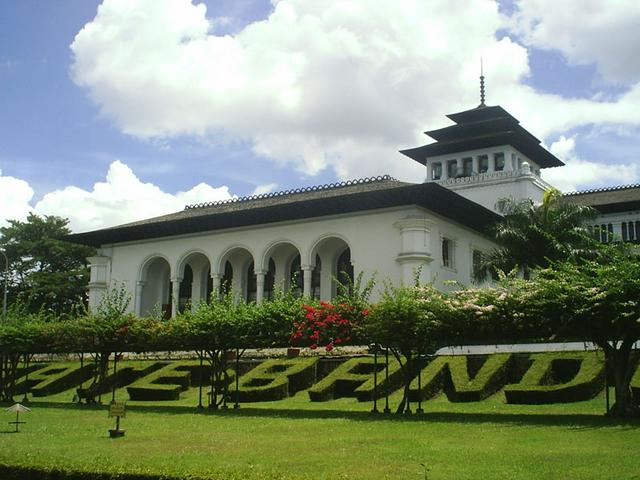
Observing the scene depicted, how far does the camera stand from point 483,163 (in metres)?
54.0

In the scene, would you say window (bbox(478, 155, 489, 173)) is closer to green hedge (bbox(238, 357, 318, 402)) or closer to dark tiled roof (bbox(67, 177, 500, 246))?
dark tiled roof (bbox(67, 177, 500, 246))

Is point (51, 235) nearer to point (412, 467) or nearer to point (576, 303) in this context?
point (576, 303)

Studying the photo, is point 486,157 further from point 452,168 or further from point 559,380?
point 559,380

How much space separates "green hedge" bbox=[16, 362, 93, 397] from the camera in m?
32.1

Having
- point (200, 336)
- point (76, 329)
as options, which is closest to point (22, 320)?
point (76, 329)

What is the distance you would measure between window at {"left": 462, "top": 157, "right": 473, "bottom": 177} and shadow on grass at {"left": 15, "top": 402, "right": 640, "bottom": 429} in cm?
3315

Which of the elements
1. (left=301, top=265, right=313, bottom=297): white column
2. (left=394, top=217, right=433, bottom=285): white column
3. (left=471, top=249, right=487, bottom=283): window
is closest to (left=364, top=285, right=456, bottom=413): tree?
(left=394, top=217, right=433, bottom=285): white column

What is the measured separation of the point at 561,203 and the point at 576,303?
20.6 m

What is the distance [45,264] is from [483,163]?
109 feet

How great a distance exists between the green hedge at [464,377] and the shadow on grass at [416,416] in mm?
3558

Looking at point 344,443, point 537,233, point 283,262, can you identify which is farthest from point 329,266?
point 344,443

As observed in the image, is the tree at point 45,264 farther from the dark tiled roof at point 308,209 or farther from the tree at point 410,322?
the tree at point 410,322

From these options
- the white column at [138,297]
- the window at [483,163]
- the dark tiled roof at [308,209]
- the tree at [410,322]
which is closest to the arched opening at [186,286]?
the white column at [138,297]

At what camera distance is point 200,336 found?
24641mm
